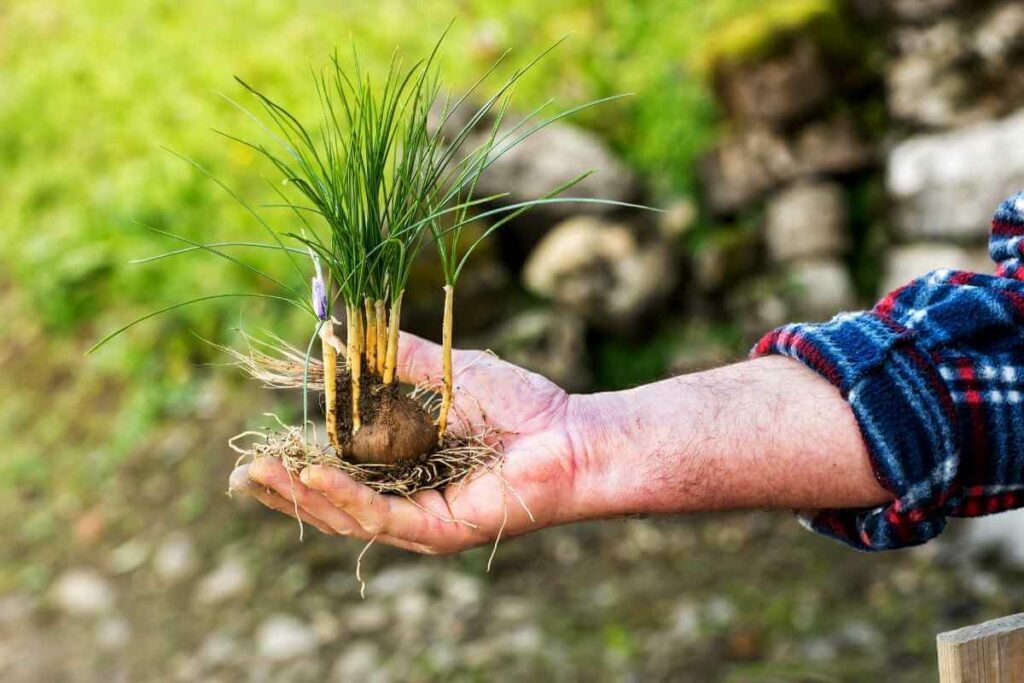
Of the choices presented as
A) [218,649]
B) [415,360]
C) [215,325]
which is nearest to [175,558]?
[218,649]

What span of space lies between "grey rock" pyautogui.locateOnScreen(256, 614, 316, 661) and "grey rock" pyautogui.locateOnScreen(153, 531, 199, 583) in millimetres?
528

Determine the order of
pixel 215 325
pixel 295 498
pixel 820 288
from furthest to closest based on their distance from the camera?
1. pixel 215 325
2. pixel 820 288
3. pixel 295 498

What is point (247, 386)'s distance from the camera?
15.8 feet

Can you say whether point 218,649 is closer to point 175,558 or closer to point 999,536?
point 175,558

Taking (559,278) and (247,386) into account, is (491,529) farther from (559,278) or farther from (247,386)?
(247,386)

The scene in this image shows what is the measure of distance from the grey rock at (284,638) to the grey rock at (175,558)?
0.53 m

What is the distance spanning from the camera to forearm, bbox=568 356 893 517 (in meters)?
1.51

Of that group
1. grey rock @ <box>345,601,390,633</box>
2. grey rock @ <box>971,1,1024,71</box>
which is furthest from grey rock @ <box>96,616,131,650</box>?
grey rock @ <box>971,1,1024,71</box>

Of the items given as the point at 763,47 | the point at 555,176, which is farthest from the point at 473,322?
the point at 763,47

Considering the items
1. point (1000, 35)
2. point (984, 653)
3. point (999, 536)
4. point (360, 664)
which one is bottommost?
point (360, 664)

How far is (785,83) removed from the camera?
4.45m

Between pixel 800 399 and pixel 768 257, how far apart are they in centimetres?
315

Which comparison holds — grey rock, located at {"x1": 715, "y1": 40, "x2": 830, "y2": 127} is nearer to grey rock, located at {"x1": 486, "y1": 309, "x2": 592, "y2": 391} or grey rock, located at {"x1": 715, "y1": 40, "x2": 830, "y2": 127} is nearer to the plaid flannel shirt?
grey rock, located at {"x1": 486, "y1": 309, "x2": 592, "y2": 391}

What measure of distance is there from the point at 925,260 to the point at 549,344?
5.15ft
